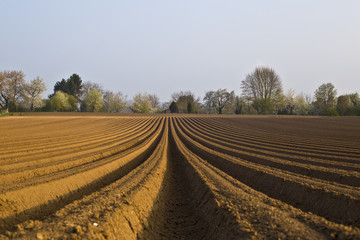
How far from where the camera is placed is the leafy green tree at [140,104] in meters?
66.5

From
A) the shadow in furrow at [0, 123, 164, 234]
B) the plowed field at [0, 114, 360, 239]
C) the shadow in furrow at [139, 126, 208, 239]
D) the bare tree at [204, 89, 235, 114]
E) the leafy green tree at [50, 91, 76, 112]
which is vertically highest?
the bare tree at [204, 89, 235, 114]

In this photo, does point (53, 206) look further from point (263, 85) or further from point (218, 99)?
point (218, 99)

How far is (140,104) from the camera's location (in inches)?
2643

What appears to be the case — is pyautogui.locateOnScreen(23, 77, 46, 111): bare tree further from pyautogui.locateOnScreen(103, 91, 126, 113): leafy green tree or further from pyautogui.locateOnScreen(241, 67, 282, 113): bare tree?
pyautogui.locateOnScreen(241, 67, 282, 113): bare tree

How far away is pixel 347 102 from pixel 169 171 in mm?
55149

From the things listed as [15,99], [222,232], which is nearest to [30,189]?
[222,232]

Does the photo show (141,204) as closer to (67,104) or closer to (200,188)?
(200,188)

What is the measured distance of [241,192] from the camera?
5.43 meters

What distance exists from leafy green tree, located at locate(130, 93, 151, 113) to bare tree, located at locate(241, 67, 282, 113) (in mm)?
27067

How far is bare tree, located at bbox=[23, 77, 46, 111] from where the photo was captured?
5286cm

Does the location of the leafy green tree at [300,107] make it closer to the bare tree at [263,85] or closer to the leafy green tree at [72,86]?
the bare tree at [263,85]

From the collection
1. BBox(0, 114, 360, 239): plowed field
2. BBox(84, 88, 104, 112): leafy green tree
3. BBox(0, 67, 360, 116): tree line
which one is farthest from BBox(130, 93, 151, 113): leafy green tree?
BBox(0, 114, 360, 239): plowed field

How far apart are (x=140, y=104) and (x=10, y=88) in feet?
99.7

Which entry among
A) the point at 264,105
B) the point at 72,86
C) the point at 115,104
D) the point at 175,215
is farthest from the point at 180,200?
the point at 72,86
